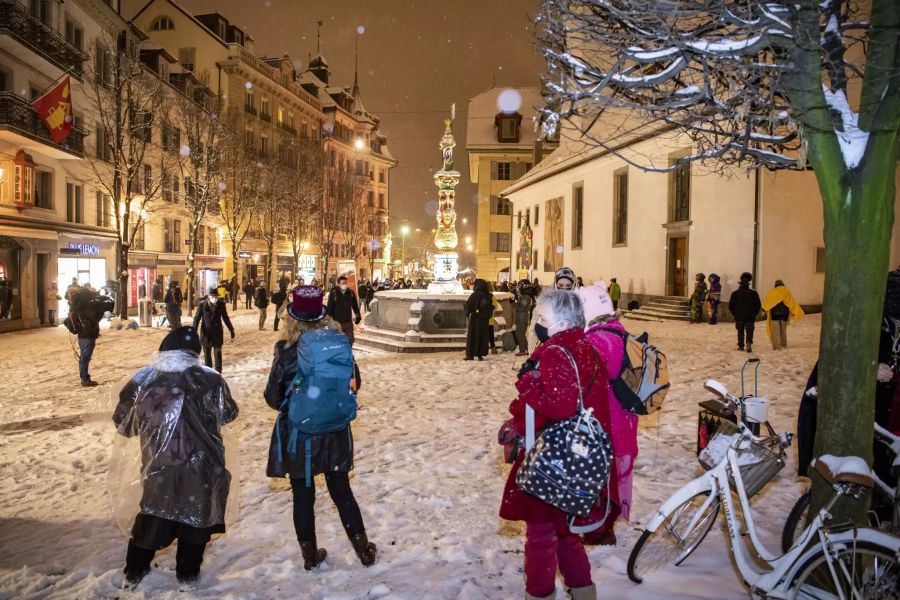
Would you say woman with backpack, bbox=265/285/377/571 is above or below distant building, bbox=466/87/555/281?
below

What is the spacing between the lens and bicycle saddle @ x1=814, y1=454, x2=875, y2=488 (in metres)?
3.03

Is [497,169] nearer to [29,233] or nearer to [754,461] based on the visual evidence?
[29,233]

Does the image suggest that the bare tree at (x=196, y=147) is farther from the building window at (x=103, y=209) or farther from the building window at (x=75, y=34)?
the building window at (x=75, y=34)

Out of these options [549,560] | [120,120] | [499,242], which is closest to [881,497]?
[549,560]

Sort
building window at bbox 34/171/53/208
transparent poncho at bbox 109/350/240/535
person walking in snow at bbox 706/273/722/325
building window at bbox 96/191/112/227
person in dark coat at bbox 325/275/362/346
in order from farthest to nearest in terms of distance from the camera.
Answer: building window at bbox 96/191/112/227, building window at bbox 34/171/53/208, person walking in snow at bbox 706/273/722/325, person in dark coat at bbox 325/275/362/346, transparent poncho at bbox 109/350/240/535

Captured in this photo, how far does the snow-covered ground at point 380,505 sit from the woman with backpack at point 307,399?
0.59 metres

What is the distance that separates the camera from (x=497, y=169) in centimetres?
5725

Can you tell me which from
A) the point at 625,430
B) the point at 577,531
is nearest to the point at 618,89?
the point at 625,430

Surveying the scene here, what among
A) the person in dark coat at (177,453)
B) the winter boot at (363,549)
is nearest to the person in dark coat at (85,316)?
the person in dark coat at (177,453)

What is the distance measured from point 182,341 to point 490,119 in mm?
57978

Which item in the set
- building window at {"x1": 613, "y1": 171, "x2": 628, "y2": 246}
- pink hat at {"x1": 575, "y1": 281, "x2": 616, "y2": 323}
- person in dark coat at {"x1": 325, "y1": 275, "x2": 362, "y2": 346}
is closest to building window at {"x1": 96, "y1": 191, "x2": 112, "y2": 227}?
person in dark coat at {"x1": 325, "y1": 275, "x2": 362, "y2": 346}

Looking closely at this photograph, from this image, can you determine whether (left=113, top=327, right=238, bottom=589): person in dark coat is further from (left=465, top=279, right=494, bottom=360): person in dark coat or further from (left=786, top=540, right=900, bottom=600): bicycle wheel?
(left=465, top=279, right=494, bottom=360): person in dark coat

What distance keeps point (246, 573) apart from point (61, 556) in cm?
162

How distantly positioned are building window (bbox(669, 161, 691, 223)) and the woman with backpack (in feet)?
Answer: 84.5
